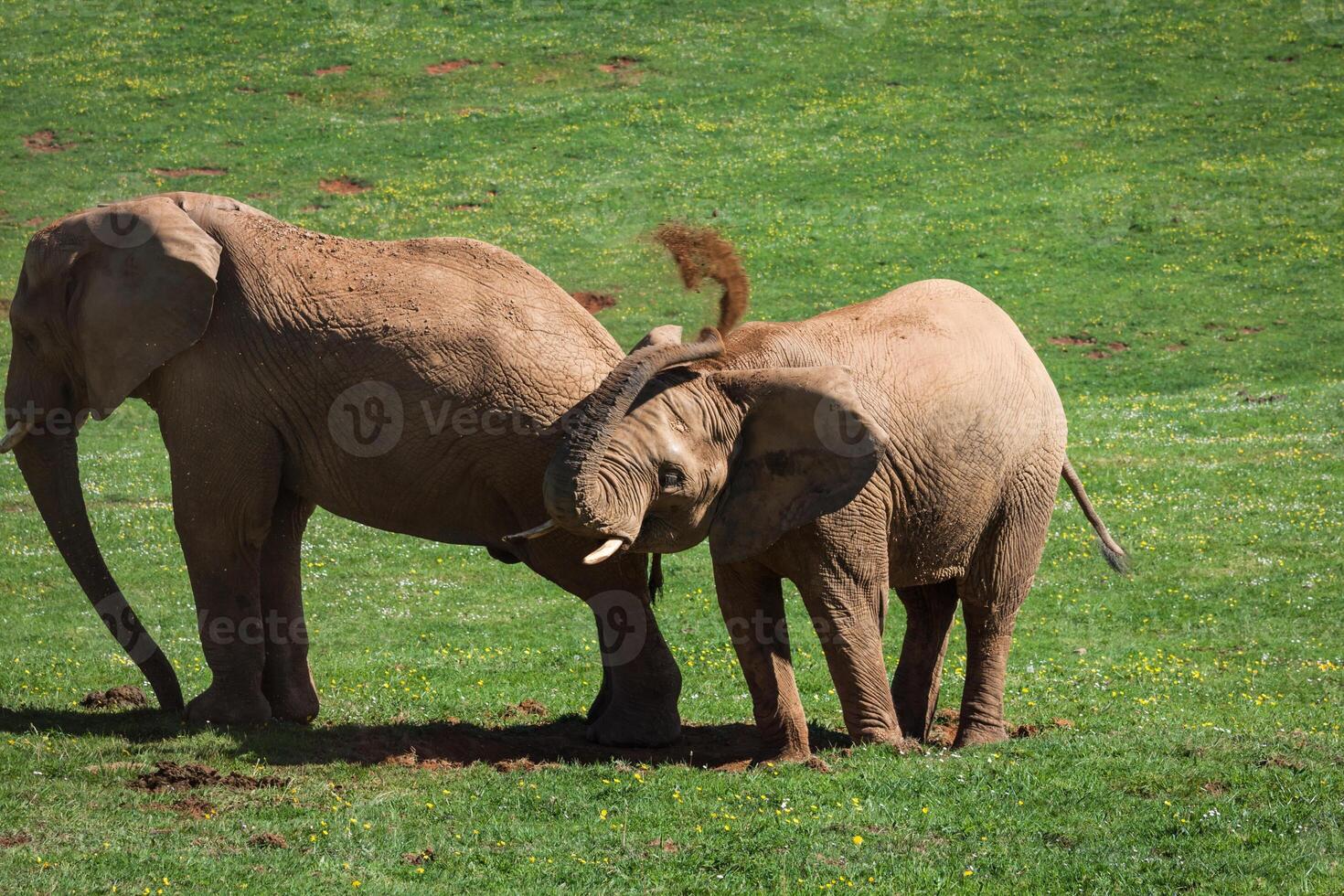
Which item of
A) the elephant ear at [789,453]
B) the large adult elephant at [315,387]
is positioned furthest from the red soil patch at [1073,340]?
the elephant ear at [789,453]

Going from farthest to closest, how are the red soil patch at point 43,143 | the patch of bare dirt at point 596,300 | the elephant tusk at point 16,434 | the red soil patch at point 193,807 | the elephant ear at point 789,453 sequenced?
A: 1. the red soil patch at point 43,143
2. the patch of bare dirt at point 596,300
3. the elephant tusk at point 16,434
4. the elephant ear at point 789,453
5. the red soil patch at point 193,807

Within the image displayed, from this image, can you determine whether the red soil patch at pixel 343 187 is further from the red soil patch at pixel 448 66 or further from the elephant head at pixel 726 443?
the elephant head at pixel 726 443

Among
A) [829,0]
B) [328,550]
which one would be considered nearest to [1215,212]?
[829,0]

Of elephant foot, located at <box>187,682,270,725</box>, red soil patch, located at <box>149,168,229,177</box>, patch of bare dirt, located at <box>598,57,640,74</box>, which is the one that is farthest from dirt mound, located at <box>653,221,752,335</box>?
patch of bare dirt, located at <box>598,57,640,74</box>

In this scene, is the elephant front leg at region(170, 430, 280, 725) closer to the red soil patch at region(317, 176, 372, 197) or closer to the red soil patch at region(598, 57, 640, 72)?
the red soil patch at region(317, 176, 372, 197)

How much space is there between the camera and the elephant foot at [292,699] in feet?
40.2

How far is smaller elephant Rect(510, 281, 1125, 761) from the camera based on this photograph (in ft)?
32.2

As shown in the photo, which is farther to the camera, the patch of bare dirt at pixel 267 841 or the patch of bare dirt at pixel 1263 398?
the patch of bare dirt at pixel 1263 398

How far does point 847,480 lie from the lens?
32.7 feet

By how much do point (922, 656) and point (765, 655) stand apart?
2083 millimetres

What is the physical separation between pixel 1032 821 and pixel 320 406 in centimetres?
593

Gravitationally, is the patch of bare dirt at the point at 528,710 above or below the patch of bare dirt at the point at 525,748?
below

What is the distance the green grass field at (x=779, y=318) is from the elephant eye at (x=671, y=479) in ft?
4.98

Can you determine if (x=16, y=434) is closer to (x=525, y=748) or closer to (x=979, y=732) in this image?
(x=525, y=748)
